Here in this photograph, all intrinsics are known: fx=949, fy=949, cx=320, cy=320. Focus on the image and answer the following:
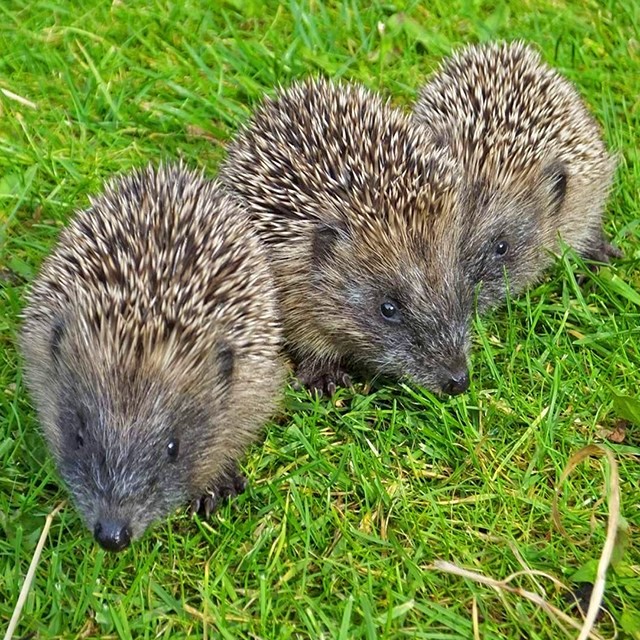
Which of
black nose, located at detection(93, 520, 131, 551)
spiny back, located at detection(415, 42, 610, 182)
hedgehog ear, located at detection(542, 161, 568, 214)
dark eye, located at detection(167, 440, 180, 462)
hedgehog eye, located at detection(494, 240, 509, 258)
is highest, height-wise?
spiny back, located at detection(415, 42, 610, 182)

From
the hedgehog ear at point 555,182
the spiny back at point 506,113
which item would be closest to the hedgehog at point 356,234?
the spiny back at point 506,113

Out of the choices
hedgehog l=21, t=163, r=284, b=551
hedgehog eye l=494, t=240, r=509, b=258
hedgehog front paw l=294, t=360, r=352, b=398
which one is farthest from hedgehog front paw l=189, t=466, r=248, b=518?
hedgehog eye l=494, t=240, r=509, b=258

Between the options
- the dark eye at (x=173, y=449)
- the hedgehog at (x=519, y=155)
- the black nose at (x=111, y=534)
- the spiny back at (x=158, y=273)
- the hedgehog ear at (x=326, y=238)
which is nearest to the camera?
the black nose at (x=111, y=534)

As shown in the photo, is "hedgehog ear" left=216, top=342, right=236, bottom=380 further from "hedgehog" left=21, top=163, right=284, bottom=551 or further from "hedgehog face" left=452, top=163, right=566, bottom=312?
"hedgehog face" left=452, top=163, right=566, bottom=312

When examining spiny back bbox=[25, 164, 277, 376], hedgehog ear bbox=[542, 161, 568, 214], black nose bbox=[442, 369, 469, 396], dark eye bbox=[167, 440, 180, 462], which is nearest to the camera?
dark eye bbox=[167, 440, 180, 462]

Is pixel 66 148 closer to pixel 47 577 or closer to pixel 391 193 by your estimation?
pixel 391 193

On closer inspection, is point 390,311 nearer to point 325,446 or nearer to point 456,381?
point 456,381

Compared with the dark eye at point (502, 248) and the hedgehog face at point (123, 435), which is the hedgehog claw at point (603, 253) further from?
the hedgehog face at point (123, 435)
